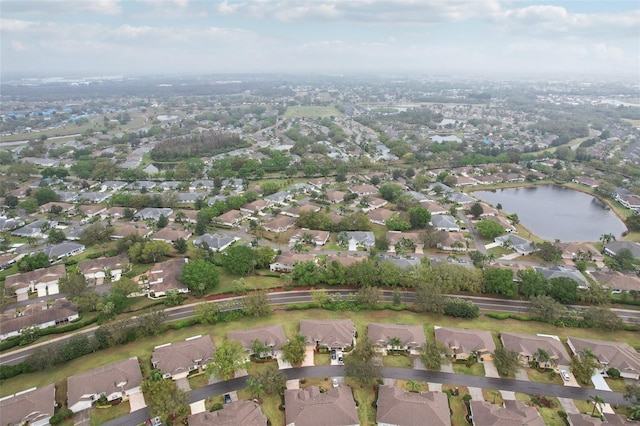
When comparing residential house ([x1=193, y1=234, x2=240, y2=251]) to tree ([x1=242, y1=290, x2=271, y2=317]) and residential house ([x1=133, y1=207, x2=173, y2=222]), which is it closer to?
residential house ([x1=133, y1=207, x2=173, y2=222])

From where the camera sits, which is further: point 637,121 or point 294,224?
point 637,121

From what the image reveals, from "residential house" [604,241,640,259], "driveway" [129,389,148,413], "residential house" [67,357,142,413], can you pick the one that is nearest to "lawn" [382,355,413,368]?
"driveway" [129,389,148,413]

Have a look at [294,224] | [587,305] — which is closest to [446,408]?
[587,305]

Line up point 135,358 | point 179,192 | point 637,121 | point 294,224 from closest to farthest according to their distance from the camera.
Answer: point 135,358 → point 294,224 → point 179,192 → point 637,121

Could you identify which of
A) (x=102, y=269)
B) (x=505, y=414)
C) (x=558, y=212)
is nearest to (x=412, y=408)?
(x=505, y=414)

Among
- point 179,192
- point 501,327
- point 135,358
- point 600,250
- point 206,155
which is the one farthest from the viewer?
point 206,155

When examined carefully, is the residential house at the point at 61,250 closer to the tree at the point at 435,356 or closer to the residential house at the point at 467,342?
the tree at the point at 435,356

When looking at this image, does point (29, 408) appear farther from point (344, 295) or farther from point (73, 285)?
point (344, 295)

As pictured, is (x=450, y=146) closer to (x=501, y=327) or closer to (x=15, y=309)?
(x=501, y=327)

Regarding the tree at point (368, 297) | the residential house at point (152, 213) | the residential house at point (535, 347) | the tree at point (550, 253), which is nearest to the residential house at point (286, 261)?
the tree at point (368, 297)
